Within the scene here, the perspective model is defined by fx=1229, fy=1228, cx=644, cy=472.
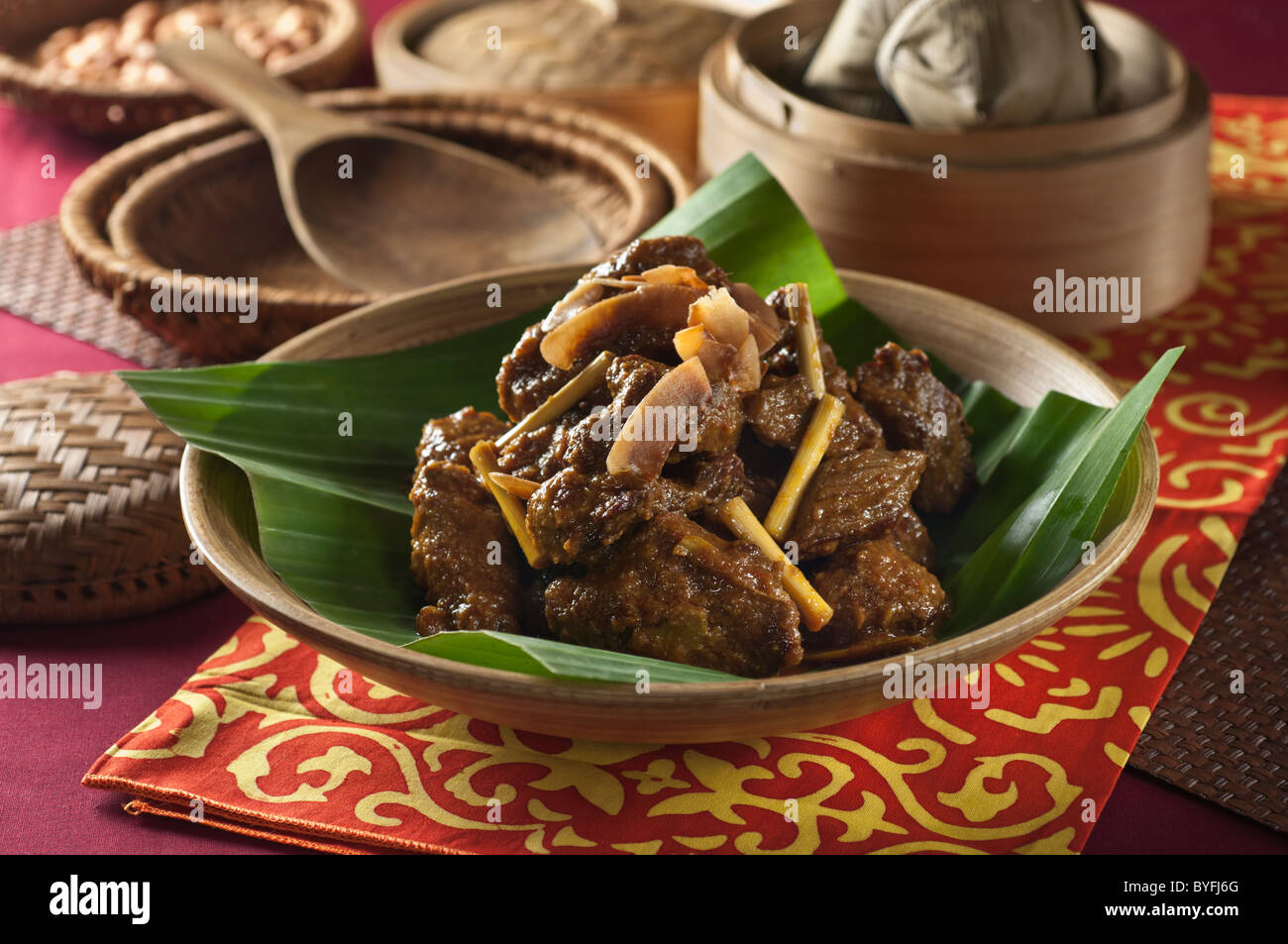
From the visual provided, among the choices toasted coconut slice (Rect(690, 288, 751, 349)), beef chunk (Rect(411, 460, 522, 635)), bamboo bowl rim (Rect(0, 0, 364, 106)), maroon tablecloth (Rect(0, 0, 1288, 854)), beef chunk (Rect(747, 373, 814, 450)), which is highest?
toasted coconut slice (Rect(690, 288, 751, 349))

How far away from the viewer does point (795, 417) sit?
69.4 inches

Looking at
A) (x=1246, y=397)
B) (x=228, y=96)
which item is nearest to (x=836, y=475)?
(x=1246, y=397)

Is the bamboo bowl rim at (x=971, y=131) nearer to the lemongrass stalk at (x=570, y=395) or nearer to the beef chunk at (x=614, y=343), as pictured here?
the beef chunk at (x=614, y=343)

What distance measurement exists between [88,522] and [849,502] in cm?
120

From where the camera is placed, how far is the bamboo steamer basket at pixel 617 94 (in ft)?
11.0

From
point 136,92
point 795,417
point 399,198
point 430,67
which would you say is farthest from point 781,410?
point 136,92

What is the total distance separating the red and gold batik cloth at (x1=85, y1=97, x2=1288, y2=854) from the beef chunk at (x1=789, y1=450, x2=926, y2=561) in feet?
0.86

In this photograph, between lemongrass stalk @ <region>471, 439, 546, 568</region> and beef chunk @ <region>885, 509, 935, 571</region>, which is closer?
lemongrass stalk @ <region>471, 439, 546, 568</region>

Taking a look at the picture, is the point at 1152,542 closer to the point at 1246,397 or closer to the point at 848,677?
the point at 1246,397

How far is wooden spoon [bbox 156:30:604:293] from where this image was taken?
2908mm

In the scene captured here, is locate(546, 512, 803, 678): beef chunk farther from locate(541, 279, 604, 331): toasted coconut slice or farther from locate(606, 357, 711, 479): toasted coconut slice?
locate(541, 279, 604, 331): toasted coconut slice

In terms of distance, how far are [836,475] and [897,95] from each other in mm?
1252

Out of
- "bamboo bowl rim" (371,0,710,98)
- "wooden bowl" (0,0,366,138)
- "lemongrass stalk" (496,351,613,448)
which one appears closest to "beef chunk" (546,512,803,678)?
"lemongrass stalk" (496,351,613,448)

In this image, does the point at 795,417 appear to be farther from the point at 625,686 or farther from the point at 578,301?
the point at 625,686
